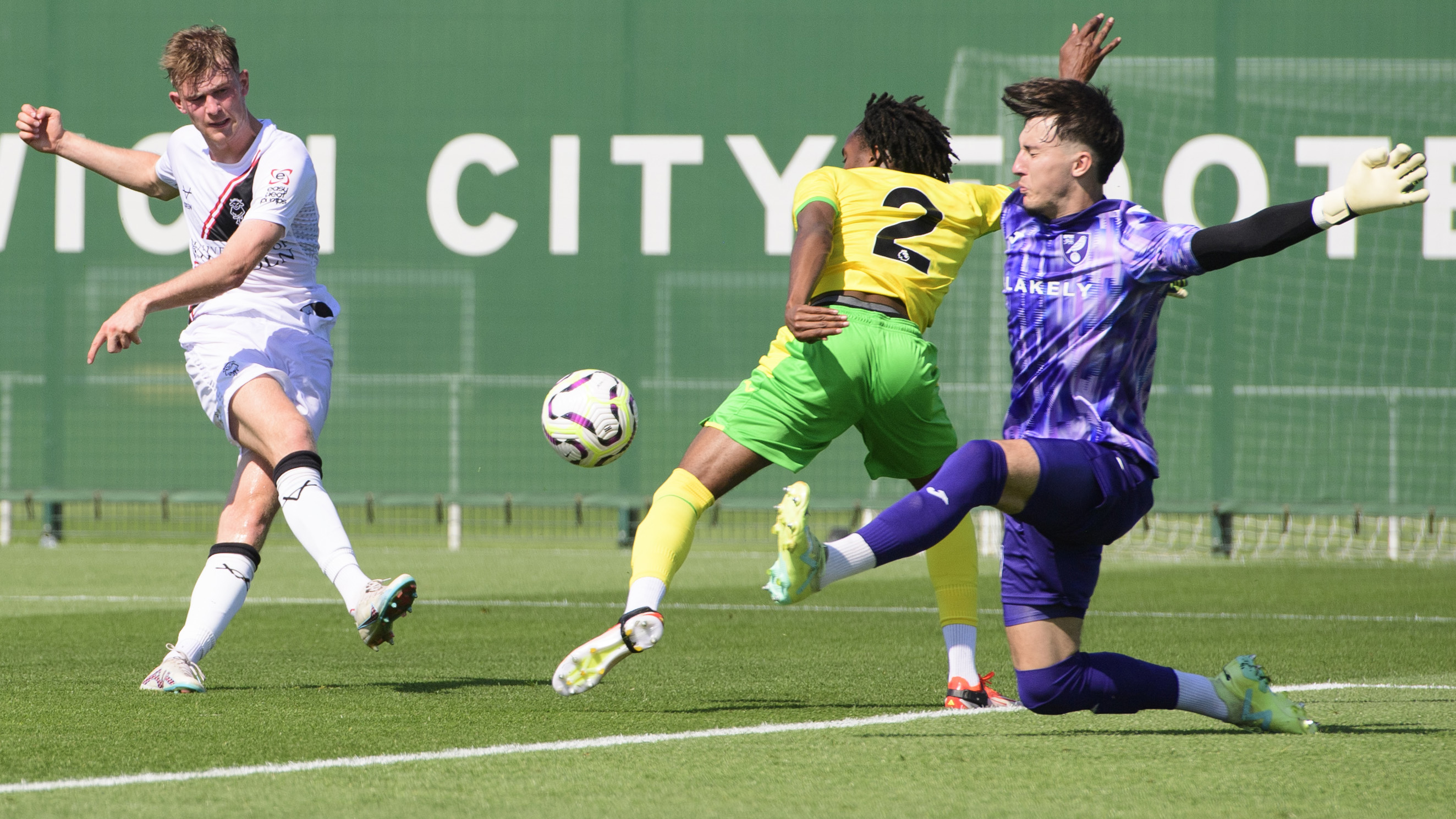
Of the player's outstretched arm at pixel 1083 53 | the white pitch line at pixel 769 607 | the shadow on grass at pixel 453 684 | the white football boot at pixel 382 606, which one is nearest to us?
the white football boot at pixel 382 606

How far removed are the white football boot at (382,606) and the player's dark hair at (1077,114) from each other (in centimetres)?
211

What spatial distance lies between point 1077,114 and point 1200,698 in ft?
4.98

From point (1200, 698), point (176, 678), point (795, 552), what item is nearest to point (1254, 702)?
point (1200, 698)

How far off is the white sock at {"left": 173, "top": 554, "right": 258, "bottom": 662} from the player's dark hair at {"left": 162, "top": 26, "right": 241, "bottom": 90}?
1.56 m

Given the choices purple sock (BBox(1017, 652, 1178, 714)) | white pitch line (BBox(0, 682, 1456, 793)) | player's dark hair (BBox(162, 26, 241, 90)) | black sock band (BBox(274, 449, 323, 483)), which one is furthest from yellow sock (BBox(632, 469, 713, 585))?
player's dark hair (BBox(162, 26, 241, 90))

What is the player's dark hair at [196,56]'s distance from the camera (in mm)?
5176

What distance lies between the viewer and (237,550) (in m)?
5.37

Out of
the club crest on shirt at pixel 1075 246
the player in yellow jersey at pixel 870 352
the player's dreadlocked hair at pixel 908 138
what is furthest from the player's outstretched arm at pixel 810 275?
the club crest on shirt at pixel 1075 246

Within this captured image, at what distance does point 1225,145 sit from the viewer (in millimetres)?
12117

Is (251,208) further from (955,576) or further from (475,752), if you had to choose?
(955,576)

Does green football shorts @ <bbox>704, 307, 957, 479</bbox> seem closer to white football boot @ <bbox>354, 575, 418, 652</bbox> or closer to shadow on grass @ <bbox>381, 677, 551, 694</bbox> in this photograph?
white football boot @ <bbox>354, 575, 418, 652</bbox>

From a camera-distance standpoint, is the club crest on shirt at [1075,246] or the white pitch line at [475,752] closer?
the white pitch line at [475,752]

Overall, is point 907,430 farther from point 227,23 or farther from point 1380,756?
point 227,23

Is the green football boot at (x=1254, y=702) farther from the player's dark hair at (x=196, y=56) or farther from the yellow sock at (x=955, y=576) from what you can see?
the player's dark hair at (x=196, y=56)
